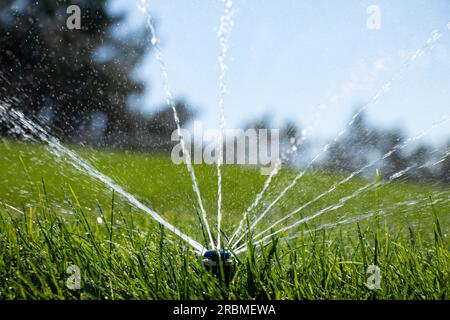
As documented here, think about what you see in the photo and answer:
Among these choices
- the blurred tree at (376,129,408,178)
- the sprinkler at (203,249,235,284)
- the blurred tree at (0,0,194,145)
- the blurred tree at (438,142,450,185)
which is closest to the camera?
the sprinkler at (203,249,235,284)

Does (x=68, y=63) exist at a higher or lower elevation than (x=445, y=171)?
higher

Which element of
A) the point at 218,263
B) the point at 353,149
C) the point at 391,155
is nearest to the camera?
the point at 218,263

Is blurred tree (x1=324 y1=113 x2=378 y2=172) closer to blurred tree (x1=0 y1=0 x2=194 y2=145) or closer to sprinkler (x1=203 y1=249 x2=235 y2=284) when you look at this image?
blurred tree (x1=0 y1=0 x2=194 y2=145)

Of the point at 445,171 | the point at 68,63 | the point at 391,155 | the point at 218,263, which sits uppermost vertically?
the point at 68,63

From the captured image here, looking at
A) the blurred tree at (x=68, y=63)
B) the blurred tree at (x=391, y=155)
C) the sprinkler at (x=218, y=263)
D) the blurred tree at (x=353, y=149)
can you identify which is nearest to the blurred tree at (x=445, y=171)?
the blurred tree at (x=391, y=155)

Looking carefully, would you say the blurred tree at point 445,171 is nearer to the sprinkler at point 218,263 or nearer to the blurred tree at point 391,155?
the blurred tree at point 391,155

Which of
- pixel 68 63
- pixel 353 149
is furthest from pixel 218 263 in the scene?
pixel 68 63

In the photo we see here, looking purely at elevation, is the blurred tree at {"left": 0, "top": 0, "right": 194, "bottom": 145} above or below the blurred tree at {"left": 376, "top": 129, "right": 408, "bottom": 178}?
above

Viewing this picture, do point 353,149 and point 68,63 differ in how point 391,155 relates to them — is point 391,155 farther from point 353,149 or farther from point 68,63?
point 68,63

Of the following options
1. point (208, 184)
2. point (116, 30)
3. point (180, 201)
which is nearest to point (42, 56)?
point (116, 30)

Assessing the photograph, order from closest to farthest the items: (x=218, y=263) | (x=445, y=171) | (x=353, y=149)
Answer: (x=218, y=263) → (x=353, y=149) → (x=445, y=171)

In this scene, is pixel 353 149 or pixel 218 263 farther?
pixel 353 149

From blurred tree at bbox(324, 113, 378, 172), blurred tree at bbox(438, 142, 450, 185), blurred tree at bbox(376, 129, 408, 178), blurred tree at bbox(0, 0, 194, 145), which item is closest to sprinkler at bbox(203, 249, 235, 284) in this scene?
blurred tree at bbox(324, 113, 378, 172)

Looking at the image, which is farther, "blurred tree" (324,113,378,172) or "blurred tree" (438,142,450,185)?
"blurred tree" (438,142,450,185)
